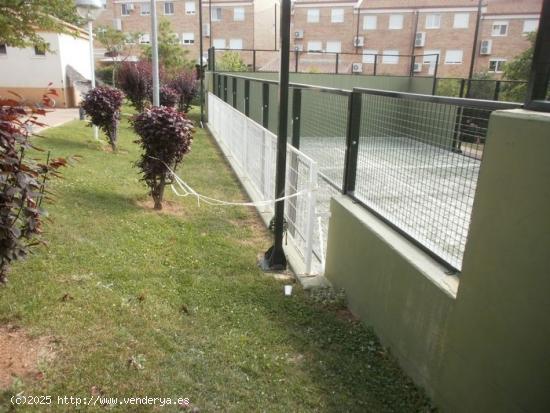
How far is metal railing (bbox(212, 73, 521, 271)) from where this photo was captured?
257cm

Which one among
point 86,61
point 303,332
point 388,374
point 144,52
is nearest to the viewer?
point 388,374

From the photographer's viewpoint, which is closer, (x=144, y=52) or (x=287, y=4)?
(x=287, y=4)

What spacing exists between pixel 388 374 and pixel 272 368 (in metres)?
0.72

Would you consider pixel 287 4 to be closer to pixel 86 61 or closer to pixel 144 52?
pixel 86 61

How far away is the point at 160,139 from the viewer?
579 cm

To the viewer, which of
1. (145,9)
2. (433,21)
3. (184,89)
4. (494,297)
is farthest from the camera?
(145,9)

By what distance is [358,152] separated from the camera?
388 cm

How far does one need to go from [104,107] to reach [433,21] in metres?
39.9

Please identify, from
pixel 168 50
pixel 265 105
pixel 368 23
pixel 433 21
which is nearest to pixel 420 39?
pixel 433 21

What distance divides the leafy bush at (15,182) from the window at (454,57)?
44921 mm

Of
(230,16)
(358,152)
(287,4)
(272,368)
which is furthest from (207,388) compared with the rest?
(230,16)

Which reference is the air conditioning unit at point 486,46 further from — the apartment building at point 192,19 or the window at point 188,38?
the window at point 188,38

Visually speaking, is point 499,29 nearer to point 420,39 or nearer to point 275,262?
point 420,39

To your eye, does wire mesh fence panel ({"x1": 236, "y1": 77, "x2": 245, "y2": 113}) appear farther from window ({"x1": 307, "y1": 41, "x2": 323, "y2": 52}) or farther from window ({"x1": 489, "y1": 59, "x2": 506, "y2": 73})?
window ({"x1": 489, "y1": 59, "x2": 506, "y2": 73})
